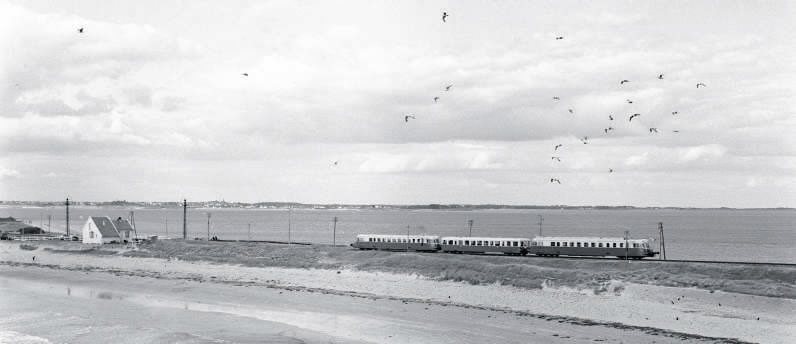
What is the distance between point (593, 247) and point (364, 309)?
33895 mm

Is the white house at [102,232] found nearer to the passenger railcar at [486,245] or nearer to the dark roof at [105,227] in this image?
the dark roof at [105,227]

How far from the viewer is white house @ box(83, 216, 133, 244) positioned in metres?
97.8

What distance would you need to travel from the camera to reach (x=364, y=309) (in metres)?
45.8

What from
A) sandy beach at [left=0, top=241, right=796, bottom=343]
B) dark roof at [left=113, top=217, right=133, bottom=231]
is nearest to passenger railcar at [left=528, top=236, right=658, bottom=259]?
sandy beach at [left=0, top=241, right=796, bottom=343]

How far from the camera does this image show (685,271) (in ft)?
176

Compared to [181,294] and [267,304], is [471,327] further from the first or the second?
[181,294]

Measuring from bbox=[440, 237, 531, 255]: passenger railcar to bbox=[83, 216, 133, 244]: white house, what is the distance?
56.8m

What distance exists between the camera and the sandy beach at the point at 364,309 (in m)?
37.2

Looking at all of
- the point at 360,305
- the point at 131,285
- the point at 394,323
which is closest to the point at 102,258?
the point at 131,285

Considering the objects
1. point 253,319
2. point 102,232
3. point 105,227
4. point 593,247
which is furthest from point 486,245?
point 105,227

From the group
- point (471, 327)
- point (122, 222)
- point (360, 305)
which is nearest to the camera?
point (471, 327)

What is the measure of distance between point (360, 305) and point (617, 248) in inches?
1336

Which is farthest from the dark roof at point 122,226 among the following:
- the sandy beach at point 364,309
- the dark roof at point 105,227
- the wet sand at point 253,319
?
the wet sand at point 253,319

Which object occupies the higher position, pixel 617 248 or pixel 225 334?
pixel 617 248
